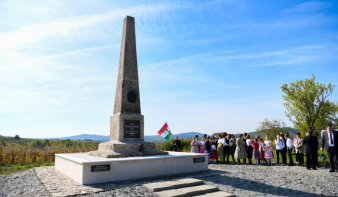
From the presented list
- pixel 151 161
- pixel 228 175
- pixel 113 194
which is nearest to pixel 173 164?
pixel 151 161

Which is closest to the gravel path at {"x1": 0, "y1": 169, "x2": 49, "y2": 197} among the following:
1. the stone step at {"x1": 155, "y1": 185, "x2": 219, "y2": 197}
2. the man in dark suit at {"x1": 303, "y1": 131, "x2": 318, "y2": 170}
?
the stone step at {"x1": 155, "y1": 185, "x2": 219, "y2": 197}

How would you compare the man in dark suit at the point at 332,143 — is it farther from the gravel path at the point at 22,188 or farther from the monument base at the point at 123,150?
the gravel path at the point at 22,188

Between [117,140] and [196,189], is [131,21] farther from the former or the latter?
[196,189]

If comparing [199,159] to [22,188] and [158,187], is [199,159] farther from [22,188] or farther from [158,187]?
[22,188]

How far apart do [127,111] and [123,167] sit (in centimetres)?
315

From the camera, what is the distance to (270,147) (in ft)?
44.6

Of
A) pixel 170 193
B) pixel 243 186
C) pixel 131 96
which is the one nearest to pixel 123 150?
pixel 131 96

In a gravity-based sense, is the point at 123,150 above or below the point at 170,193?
above

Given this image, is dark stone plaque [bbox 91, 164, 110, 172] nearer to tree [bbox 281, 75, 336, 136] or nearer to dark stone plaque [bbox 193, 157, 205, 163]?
dark stone plaque [bbox 193, 157, 205, 163]

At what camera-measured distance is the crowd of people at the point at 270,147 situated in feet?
35.9

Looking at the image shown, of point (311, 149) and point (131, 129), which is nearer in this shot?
point (131, 129)

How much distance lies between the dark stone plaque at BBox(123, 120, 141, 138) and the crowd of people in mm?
5113

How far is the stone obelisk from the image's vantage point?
1042 cm

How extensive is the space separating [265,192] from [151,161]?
13.3 feet
